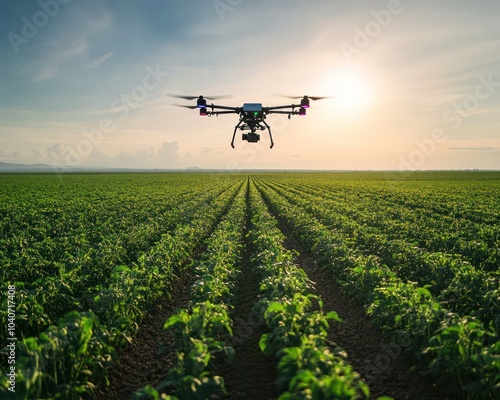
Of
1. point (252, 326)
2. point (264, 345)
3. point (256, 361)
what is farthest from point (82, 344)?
point (252, 326)

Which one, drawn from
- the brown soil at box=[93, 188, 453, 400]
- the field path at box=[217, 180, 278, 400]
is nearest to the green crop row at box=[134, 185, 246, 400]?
the field path at box=[217, 180, 278, 400]

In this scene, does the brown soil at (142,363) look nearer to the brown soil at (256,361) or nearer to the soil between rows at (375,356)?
the brown soil at (256,361)

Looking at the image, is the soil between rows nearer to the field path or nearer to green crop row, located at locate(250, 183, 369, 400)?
green crop row, located at locate(250, 183, 369, 400)

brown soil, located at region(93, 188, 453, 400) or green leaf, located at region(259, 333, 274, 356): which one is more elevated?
green leaf, located at region(259, 333, 274, 356)

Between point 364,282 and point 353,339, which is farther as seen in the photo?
point 364,282

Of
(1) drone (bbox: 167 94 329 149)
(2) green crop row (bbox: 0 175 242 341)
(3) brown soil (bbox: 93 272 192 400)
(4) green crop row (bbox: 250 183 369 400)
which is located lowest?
(3) brown soil (bbox: 93 272 192 400)

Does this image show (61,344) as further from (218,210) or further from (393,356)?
Result: (218,210)

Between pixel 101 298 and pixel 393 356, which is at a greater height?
pixel 101 298

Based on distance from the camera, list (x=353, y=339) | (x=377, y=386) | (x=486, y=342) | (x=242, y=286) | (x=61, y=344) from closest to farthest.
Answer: (x=61, y=344), (x=377, y=386), (x=486, y=342), (x=353, y=339), (x=242, y=286)

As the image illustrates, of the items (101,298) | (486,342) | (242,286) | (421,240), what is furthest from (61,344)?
(421,240)
